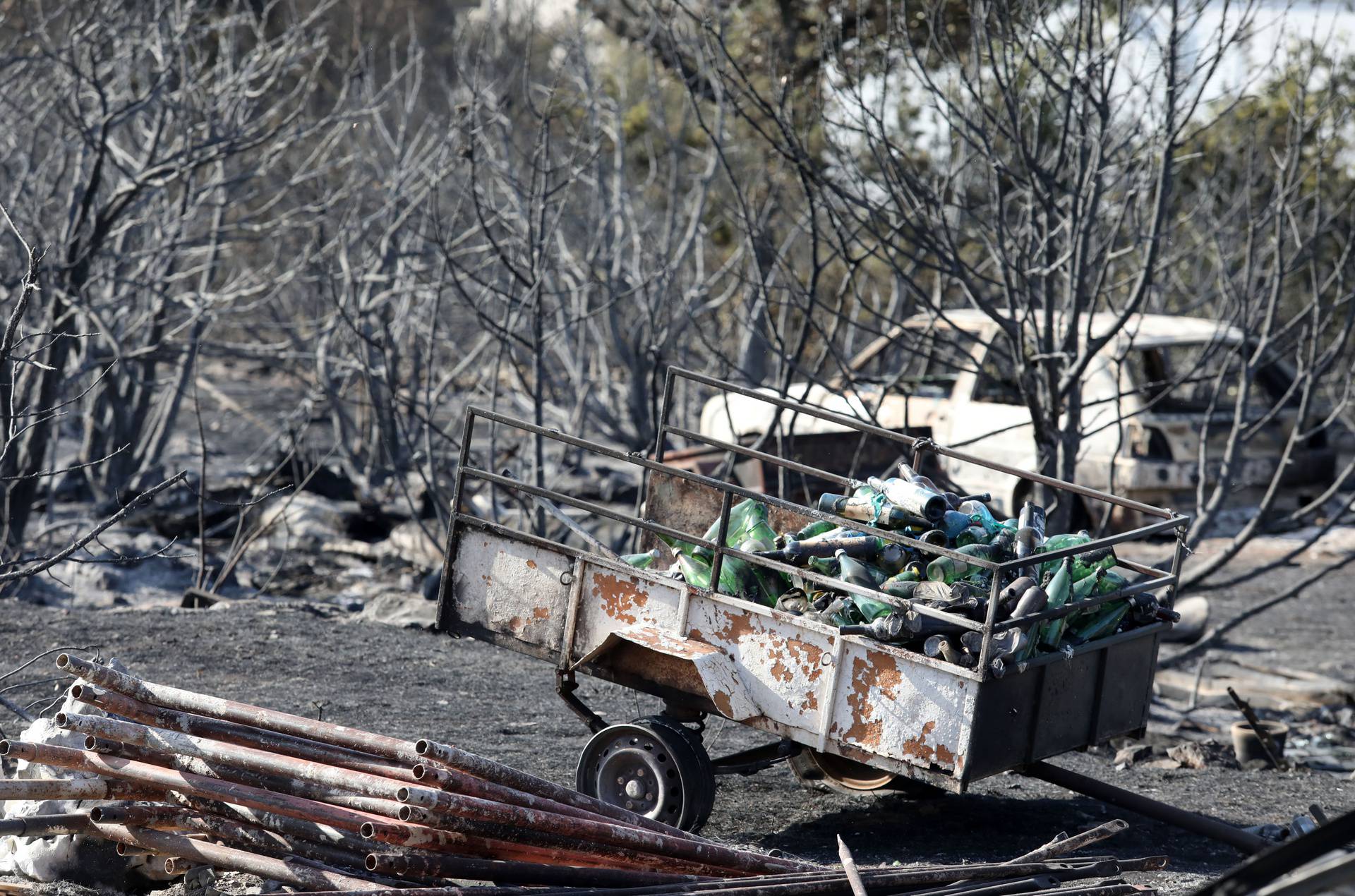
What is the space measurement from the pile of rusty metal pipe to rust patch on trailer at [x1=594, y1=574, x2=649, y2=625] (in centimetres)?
96

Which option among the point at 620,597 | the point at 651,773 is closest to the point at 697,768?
the point at 651,773

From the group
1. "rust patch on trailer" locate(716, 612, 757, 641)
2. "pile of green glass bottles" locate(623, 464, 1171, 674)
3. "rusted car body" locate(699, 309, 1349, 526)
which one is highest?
"rusted car body" locate(699, 309, 1349, 526)

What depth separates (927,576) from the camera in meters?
4.80

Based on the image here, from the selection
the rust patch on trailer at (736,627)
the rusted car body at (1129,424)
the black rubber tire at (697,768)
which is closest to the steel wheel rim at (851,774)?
the black rubber tire at (697,768)

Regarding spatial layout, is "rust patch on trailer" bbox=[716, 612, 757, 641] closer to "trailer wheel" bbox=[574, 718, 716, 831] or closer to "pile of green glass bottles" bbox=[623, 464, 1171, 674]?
"pile of green glass bottles" bbox=[623, 464, 1171, 674]

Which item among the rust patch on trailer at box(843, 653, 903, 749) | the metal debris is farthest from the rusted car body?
the metal debris

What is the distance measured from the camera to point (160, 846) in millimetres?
3848

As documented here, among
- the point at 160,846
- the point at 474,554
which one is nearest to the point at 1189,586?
the point at 474,554

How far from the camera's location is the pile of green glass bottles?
4.48 metres

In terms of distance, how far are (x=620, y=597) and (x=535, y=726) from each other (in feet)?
5.49

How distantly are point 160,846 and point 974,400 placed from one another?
8.14 m

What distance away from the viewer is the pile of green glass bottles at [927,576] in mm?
4484

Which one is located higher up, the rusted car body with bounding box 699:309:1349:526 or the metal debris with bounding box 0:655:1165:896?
the rusted car body with bounding box 699:309:1349:526

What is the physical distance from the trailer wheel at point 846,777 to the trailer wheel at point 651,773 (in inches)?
34.1
